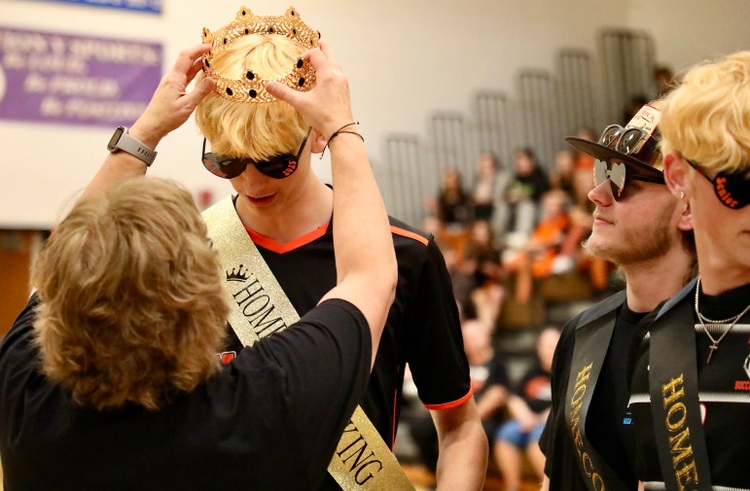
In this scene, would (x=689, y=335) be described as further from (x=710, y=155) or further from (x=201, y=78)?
(x=201, y=78)

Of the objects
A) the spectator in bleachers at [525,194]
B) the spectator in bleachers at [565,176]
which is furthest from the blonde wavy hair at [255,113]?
the spectator in bleachers at [525,194]

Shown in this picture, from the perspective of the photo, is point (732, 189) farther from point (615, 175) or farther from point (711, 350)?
point (615, 175)

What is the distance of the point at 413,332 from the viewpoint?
2322 millimetres

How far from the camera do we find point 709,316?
5.92ft

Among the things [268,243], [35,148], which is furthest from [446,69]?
[268,243]

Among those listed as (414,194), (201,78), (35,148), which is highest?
(201,78)

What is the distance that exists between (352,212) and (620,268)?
1048mm

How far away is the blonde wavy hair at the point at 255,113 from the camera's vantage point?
83.1 inches

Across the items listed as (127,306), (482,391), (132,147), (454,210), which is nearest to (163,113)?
(132,147)

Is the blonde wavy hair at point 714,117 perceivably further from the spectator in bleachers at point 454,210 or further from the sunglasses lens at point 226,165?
the spectator in bleachers at point 454,210

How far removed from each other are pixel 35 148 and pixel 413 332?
7526 millimetres

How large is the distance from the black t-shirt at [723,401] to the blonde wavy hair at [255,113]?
0.98m

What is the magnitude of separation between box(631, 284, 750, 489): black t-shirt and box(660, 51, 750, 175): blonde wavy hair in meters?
0.27

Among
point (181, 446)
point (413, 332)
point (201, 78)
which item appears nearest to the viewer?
point (181, 446)
